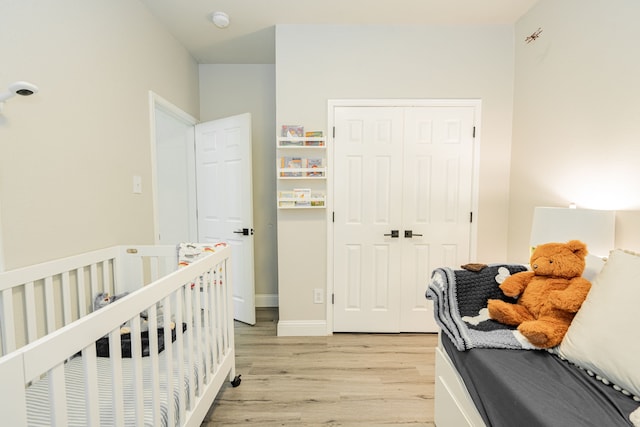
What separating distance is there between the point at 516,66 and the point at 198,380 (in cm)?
306

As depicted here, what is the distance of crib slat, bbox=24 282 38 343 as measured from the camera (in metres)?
1.19

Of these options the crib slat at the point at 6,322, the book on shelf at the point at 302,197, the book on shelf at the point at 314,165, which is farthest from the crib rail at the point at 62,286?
the book on shelf at the point at 314,165

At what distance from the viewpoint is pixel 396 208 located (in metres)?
2.39

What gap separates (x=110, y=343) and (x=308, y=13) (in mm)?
2375

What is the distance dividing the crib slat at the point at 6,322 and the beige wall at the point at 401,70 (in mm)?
1870

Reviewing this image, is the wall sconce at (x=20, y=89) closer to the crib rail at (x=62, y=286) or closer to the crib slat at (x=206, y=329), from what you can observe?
the crib rail at (x=62, y=286)

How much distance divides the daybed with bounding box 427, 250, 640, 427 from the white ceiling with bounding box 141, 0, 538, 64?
195cm

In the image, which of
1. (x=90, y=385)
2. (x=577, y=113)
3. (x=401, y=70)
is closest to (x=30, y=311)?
(x=90, y=385)

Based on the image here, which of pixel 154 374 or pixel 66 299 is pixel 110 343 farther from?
pixel 66 299

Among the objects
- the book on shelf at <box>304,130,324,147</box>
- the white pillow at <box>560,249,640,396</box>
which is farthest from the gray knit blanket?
the book on shelf at <box>304,130,324,147</box>

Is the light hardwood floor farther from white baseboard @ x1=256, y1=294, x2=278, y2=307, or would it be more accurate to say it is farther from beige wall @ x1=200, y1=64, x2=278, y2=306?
beige wall @ x1=200, y1=64, x2=278, y2=306

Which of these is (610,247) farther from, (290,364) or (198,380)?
(198,380)

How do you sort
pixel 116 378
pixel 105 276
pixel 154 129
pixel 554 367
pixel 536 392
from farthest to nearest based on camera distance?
pixel 154 129, pixel 105 276, pixel 554 367, pixel 536 392, pixel 116 378

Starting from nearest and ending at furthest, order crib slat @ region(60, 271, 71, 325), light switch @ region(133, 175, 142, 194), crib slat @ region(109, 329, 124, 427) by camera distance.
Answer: crib slat @ region(109, 329, 124, 427) → crib slat @ region(60, 271, 71, 325) → light switch @ region(133, 175, 142, 194)
